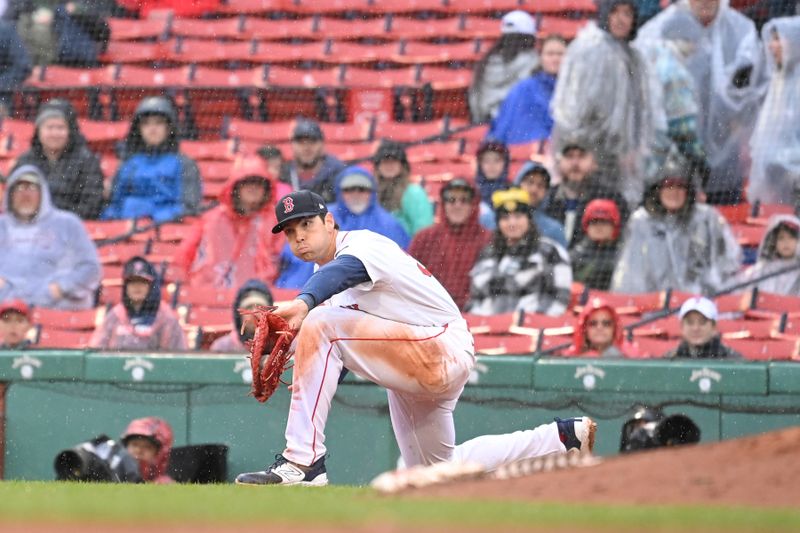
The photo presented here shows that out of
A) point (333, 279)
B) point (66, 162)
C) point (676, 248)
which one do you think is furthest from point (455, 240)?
point (333, 279)

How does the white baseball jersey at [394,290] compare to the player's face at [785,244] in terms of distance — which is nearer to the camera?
the white baseball jersey at [394,290]

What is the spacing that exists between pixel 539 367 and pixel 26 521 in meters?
3.96

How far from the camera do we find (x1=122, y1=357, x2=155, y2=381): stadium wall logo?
7764mm

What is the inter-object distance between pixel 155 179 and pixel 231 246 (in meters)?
1.00

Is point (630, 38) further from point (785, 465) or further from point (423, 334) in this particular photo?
point (785, 465)

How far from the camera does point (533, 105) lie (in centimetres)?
930

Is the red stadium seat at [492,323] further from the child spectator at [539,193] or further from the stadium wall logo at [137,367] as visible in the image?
the stadium wall logo at [137,367]

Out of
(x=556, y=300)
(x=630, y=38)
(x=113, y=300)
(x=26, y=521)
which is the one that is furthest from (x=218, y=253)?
(x=26, y=521)

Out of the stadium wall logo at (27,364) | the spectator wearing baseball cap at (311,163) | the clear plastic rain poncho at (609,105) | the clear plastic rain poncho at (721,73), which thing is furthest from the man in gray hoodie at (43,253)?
the clear plastic rain poncho at (721,73)

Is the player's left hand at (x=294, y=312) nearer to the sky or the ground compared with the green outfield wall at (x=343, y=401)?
nearer to the sky

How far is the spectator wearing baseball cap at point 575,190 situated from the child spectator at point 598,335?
31.8 inches

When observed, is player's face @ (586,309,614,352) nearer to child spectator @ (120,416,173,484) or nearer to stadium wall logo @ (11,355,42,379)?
child spectator @ (120,416,173,484)

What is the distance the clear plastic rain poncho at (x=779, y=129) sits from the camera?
27.4 feet

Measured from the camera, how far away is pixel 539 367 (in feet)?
24.1
